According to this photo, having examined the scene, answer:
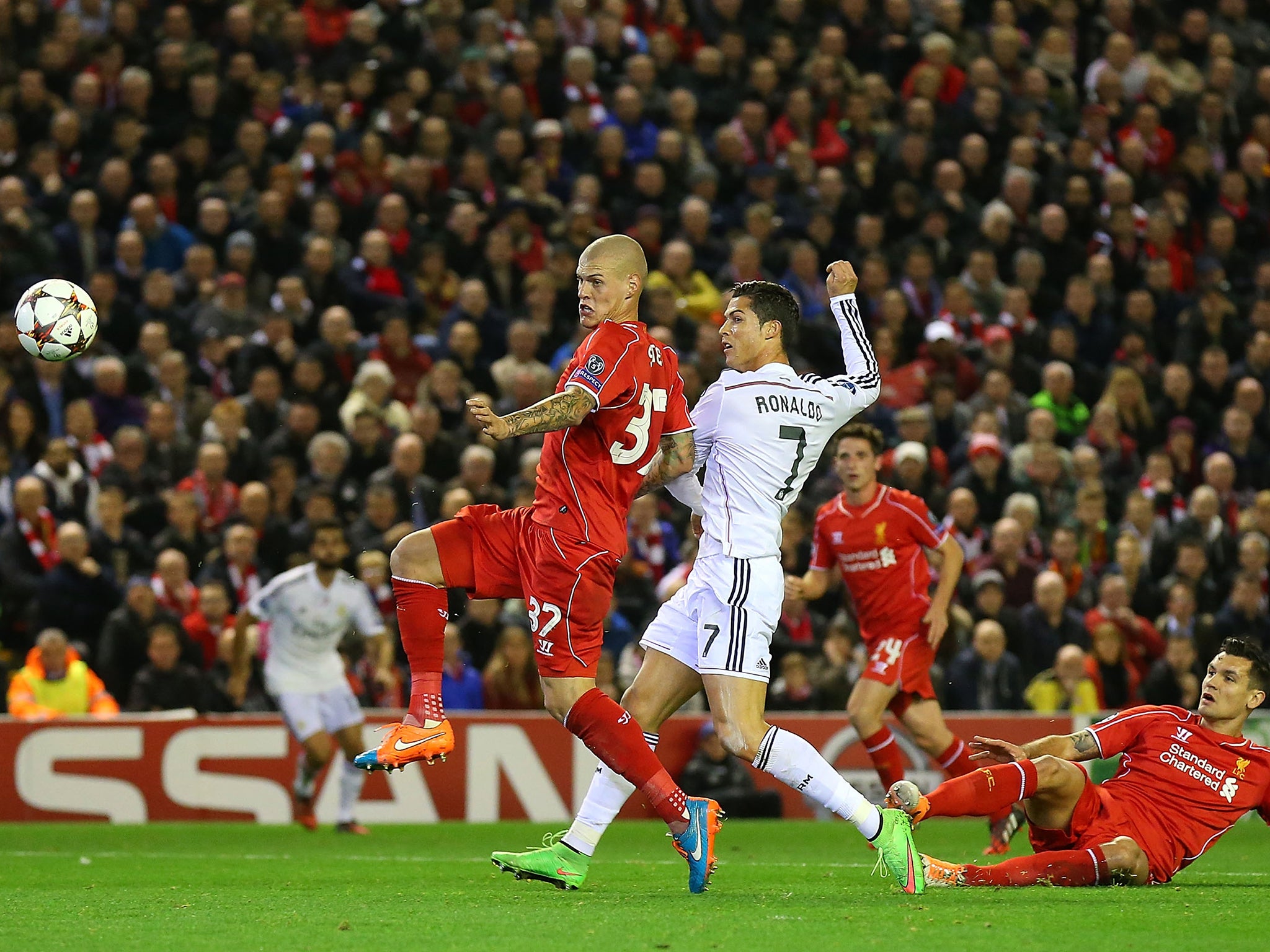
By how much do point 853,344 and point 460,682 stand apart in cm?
689

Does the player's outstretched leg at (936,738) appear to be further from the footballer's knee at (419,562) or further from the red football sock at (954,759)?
the footballer's knee at (419,562)

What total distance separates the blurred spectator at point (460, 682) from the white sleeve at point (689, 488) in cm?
635

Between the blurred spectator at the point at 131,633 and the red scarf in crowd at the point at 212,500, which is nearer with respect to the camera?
the blurred spectator at the point at 131,633

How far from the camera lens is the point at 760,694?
312 inches

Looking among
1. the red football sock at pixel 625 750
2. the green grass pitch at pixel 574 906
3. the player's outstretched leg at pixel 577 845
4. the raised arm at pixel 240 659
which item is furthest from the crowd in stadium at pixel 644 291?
the red football sock at pixel 625 750

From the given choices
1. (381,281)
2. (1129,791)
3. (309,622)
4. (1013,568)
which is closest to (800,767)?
(1129,791)

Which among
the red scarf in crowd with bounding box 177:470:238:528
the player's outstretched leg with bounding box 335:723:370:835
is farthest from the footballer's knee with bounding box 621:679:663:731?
the red scarf in crowd with bounding box 177:470:238:528

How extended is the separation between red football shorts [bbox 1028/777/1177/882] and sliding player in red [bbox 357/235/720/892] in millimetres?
1606

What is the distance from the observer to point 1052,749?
8.02 metres

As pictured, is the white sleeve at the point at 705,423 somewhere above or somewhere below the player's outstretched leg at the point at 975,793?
above

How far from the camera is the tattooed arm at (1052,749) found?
301 inches

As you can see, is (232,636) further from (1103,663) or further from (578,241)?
(1103,663)

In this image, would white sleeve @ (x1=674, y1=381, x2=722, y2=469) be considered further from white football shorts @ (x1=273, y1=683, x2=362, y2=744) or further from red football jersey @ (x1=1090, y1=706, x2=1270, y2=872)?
white football shorts @ (x1=273, y1=683, x2=362, y2=744)

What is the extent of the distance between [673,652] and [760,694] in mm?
493
